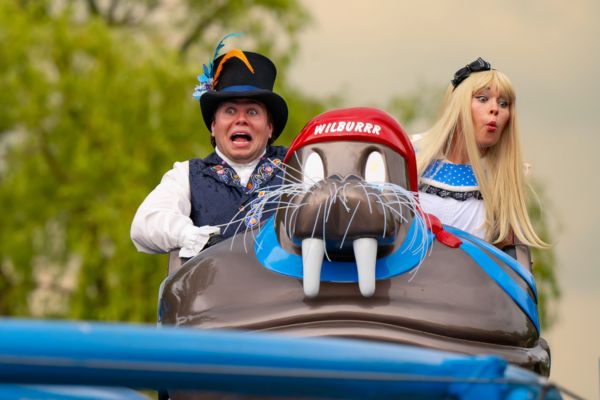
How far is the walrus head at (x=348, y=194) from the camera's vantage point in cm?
286

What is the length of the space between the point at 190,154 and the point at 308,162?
36.1ft

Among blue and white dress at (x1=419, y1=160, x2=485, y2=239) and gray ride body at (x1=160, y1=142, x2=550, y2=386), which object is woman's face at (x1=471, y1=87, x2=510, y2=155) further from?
Answer: gray ride body at (x1=160, y1=142, x2=550, y2=386)

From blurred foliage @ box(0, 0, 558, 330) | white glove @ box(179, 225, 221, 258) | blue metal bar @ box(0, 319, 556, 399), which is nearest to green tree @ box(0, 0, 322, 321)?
blurred foliage @ box(0, 0, 558, 330)

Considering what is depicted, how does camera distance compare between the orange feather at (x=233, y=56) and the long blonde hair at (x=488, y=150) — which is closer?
the long blonde hair at (x=488, y=150)

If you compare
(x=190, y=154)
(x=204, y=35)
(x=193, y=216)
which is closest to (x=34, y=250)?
(x=190, y=154)

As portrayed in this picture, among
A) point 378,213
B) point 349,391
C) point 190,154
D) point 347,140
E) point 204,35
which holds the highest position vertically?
point 204,35

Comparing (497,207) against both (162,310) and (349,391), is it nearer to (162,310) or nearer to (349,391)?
(162,310)

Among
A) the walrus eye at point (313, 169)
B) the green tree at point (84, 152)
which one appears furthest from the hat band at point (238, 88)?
the green tree at point (84, 152)

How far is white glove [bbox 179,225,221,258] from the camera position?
3.69 metres

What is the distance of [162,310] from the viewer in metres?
3.31

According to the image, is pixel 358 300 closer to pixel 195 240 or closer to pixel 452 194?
pixel 195 240

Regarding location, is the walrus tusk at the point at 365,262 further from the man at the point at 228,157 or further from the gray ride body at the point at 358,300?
the man at the point at 228,157

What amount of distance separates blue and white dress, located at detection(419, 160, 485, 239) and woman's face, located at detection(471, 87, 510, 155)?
133 mm

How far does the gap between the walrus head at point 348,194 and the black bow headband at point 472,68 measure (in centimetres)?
127
